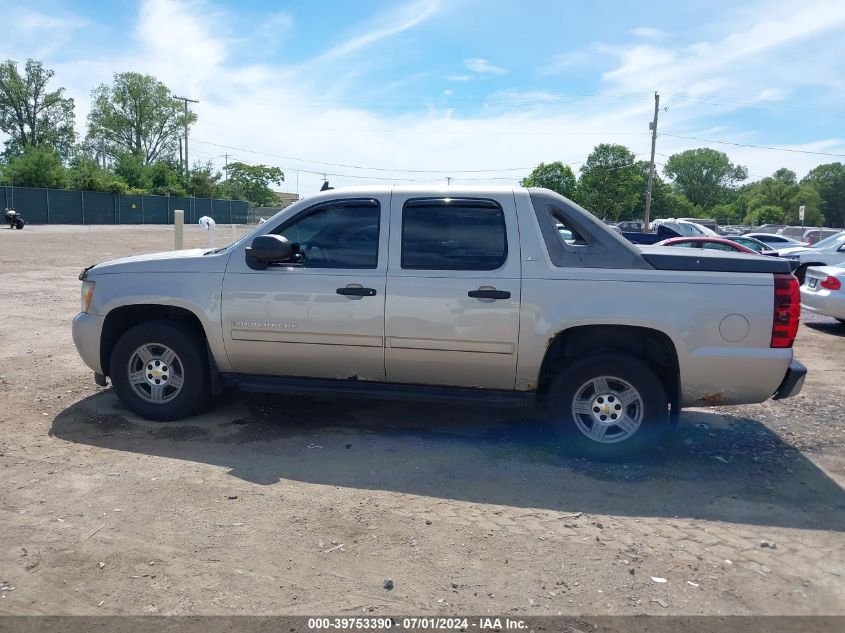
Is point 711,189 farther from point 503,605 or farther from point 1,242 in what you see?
point 503,605

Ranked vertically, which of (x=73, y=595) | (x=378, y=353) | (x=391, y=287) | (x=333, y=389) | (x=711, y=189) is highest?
(x=711, y=189)

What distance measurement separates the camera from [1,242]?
1029 inches

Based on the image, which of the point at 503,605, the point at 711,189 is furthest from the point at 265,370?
the point at 711,189

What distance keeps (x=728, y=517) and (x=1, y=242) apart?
2877cm

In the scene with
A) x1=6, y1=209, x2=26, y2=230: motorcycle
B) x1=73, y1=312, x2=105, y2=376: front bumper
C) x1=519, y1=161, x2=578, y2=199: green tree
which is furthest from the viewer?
x1=519, y1=161, x2=578, y2=199: green tree

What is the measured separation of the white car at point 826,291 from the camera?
1062 centimetres

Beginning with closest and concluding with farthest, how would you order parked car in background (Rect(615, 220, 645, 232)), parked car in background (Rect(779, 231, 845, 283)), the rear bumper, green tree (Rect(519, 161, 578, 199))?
the rear bumper → parked car in background (Rect(779, 231, 845, 283)) → parked car in background (Rect(615, 220, 645, 232)) → green tree (Rect(519, 161, 578, 199))

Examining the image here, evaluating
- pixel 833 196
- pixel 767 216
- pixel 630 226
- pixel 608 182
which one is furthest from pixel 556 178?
pixel 833 196

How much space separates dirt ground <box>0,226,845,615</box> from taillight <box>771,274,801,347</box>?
0.99 meters

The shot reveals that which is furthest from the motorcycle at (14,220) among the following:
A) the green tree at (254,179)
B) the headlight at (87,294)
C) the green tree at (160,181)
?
the green tree at (254,179)

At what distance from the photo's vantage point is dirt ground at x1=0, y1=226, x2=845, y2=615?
3209mm

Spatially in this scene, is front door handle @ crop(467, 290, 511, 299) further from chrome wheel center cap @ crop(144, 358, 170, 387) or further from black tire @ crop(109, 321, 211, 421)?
chrome wheel center cap @ crop(144, 358, 170, 387)

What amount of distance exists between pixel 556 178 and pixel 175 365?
2603 inches

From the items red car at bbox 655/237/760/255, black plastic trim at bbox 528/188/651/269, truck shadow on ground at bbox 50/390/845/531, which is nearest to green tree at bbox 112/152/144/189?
red car at bbox 655/237/760/255
